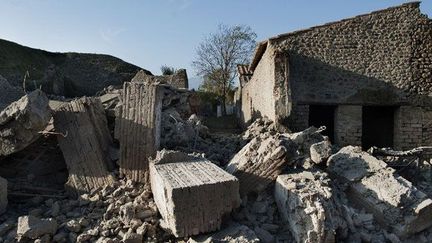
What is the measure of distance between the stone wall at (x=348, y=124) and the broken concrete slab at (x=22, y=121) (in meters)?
7.88

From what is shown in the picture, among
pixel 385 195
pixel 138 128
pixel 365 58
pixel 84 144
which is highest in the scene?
pixel 365 58

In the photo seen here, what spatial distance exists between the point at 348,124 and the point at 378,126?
2677 mm

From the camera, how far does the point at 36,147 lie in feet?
18.1

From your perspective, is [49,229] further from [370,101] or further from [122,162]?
[370,101]

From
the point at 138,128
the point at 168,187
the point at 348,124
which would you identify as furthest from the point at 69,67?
the point at 168,187

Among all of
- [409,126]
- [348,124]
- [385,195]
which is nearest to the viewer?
[385,195]

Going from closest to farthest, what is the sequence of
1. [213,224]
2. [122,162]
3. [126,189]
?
1. [213,224]
2. [126,189]
3. [122,162]

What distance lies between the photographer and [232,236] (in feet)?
12.6

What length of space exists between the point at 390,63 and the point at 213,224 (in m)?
8.75

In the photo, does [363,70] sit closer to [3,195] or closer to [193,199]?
[193,199]

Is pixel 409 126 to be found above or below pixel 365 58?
below

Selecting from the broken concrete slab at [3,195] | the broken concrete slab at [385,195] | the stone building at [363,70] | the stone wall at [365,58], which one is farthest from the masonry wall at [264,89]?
the broken concrete slab at [3,195]

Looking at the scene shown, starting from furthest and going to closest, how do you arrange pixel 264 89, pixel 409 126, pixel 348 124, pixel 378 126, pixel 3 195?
pixel 378 126 < pixel 264 89 < pixel 409 126 < pixel 348 124 < pixel 3 195

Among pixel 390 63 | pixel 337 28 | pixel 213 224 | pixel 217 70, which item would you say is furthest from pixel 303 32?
pixel 217 70
